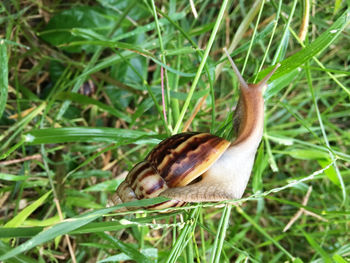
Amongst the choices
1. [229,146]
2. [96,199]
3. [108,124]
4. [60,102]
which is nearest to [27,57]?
[60,102]

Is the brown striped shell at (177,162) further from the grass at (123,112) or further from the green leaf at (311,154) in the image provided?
the green leaf at (311,154)

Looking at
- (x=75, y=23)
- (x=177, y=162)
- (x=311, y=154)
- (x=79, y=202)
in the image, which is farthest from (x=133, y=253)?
(x=75, y=23)

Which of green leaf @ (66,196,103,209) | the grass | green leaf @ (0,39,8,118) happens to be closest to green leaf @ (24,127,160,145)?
the grass

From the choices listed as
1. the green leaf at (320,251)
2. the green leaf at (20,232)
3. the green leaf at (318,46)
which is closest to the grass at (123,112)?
the green leaf at (320,251)

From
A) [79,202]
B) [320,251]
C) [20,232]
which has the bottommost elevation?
[320,251]

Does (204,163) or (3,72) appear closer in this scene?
(204,163)

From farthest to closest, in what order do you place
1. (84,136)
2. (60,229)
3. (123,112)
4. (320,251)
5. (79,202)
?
(123,112) → (79,202) → (320,251) → (84,136) → (60,229)

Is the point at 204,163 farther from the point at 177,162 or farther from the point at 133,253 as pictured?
the point at 133,253
